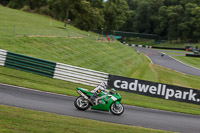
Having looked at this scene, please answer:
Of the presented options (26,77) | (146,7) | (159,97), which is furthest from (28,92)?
(146,7)

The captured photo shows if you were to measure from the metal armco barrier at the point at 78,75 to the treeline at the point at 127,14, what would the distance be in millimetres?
41488

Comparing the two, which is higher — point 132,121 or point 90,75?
point 90,75

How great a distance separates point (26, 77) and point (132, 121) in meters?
8.59

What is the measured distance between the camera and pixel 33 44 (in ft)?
85.2

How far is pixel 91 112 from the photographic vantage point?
12766 millimetres

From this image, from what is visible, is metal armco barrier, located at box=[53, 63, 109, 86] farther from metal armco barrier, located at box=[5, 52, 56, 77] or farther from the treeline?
the treeline

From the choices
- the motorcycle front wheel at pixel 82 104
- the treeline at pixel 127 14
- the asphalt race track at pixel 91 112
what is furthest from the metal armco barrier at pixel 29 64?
the treeline at pixel 127 14

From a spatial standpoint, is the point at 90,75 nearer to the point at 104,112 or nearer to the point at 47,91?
the point at 47,91

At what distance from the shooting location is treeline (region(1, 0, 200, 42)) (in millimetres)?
71494

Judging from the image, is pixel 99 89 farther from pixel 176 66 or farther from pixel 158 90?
pixel 176 66

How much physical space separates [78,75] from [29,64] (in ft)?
11.7

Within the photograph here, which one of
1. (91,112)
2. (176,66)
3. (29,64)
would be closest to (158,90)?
(91,112)

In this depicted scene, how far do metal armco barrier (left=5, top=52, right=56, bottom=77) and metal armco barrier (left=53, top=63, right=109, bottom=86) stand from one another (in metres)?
0.52

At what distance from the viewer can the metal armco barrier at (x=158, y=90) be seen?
1945 centimetres
